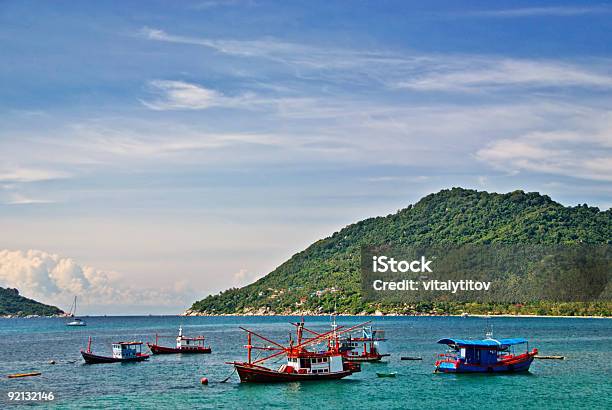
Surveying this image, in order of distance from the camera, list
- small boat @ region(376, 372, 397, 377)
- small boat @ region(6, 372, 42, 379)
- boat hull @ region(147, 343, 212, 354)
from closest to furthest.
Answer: small boat @ region(376, 372, 397, 377)
small boat @ region(6, 372, 42, 379)
boat hull @ region(147, 343, 212, 354)

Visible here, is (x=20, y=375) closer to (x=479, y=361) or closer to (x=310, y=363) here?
(x=310, y=363)

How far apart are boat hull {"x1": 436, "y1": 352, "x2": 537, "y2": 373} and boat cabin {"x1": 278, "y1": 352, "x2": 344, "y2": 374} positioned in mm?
13096

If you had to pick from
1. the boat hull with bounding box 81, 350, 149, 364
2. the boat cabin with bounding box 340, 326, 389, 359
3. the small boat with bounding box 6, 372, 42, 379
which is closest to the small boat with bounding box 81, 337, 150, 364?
the boat hull with bounding box 81, 350, 149, 364

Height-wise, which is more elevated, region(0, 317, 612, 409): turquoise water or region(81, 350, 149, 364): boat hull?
region(81, 350, 149, 364): boat hull

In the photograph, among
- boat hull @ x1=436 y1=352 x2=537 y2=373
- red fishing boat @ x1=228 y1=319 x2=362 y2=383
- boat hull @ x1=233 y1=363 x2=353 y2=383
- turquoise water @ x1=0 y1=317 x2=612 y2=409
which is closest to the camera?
turquoise water @ x1=0 y1=317 x2=612 y2=409

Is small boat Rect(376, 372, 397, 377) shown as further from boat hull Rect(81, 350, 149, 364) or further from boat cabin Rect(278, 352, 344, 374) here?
boat hull Rect(81, 350, 149, 364)

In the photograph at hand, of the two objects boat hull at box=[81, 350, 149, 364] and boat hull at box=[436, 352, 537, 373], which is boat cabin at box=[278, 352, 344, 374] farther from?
boat hull at box=[81, 350, 149, 364]

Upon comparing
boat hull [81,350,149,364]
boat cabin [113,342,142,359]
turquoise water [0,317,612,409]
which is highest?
boat cabin [113,342,142,359]

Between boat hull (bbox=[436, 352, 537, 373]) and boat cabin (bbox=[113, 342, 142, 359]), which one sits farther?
boat cabin (bbox=[113, 342, 142, 359])

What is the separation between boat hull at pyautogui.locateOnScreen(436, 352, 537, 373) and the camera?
78875mm

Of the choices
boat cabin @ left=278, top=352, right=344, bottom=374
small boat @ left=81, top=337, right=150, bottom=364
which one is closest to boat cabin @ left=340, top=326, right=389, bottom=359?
boat cabin @ left=278, top=352, right=344, bottom=374

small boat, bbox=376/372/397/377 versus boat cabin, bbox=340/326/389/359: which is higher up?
boat cabin, bbox=340/326/389/359

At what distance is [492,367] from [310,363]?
2031cm

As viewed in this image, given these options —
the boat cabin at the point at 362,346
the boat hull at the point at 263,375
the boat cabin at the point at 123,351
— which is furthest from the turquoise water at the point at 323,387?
the boat cabin at the point at 362,346
